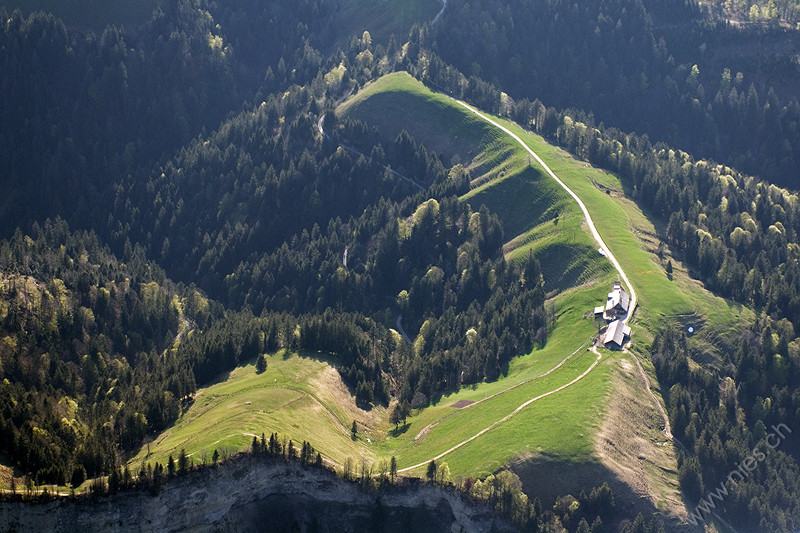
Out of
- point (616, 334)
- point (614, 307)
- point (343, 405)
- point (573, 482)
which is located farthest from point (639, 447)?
point (343, 405)

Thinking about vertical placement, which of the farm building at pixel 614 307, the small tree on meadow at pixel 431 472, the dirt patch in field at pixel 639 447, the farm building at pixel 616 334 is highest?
the farm building at pixel 614 307

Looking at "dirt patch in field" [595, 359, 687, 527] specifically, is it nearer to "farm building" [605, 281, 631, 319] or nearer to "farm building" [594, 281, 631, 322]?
"farm building" [594, 281, 631, 322]

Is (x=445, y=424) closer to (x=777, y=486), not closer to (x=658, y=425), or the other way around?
(x=658, y=425)

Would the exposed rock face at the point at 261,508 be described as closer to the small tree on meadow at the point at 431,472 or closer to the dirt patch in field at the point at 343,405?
the small tree on meadow at the point at 431,472

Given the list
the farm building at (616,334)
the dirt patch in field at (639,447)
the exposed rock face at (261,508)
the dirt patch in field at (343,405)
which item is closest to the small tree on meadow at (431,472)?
the exposed rock face at (261,508)

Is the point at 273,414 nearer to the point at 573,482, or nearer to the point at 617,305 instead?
the point at 573,482

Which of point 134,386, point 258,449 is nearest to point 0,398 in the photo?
point 134,386

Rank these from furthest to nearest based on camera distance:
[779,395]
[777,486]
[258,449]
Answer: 1. [779,395]
2. [777,486]
3. [258,449]
